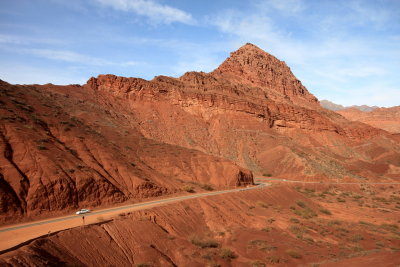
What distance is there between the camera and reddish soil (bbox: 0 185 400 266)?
13398mm

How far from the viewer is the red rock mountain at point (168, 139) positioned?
21031 millimetres

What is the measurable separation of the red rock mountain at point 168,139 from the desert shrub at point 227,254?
10.2m

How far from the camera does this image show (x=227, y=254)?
1755 centimetres

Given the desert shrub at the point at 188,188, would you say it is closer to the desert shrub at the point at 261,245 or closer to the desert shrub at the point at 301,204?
the desert shrub at the point at 261,245

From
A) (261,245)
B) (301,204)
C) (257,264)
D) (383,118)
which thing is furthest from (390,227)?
(383,118)

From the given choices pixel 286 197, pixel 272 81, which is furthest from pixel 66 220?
pixel 272 81

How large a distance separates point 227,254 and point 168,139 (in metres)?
39.5

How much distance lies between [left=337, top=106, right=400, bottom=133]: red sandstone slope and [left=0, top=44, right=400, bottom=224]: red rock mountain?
30781 millimetres

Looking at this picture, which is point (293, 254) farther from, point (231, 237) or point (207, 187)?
point (207, 187)

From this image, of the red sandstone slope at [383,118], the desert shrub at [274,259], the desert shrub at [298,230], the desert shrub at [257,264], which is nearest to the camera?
the desert shrub at [257,264]

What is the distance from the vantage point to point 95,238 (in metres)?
A: 14.7

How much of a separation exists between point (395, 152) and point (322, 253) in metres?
65.3

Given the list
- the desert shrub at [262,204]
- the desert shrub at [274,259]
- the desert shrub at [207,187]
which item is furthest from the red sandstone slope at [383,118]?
the desert shrub at [274,259]

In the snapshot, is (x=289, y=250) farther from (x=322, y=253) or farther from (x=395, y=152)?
(x=395, y=152)
